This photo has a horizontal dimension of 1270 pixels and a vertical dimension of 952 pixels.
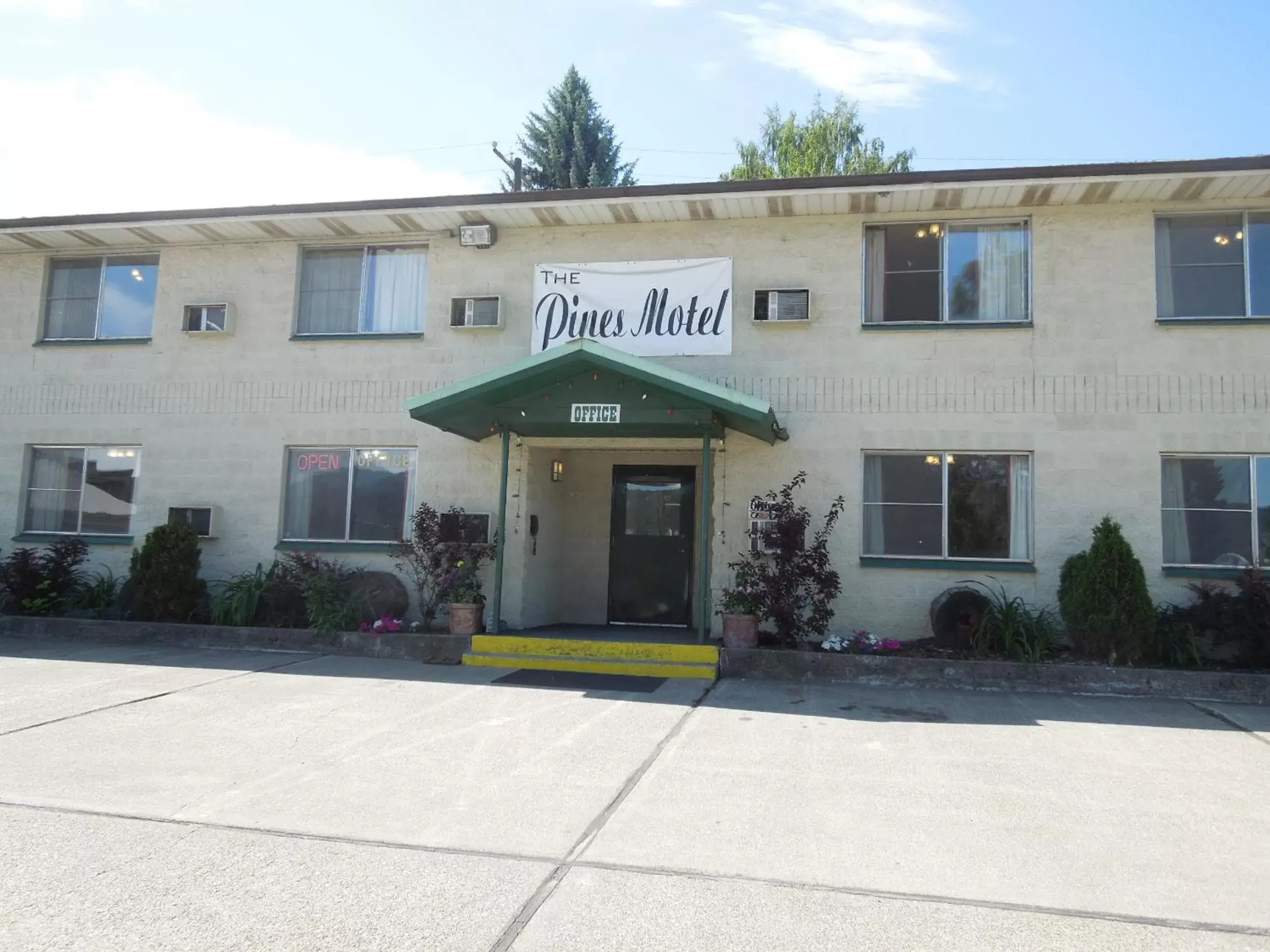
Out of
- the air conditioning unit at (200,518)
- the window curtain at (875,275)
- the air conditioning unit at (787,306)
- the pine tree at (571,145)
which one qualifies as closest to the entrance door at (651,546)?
the air conditioning unit at (787,306)

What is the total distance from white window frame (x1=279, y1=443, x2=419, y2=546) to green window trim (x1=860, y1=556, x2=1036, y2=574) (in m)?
5.65

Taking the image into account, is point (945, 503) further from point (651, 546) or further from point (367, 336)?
point (367, 336)

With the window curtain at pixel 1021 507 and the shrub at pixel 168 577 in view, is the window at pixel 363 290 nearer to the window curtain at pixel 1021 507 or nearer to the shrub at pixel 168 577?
the shrub at pixel 168 577

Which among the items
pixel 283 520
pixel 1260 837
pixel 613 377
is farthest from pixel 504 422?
pixel 1260 837

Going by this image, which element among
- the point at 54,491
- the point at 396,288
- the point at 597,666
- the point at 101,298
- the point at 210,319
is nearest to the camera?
the point at 597,666

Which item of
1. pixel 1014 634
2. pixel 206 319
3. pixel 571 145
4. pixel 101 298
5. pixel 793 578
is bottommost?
pixel 1014 634

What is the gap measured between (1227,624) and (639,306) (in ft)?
23.6

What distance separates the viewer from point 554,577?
1249 centimetres

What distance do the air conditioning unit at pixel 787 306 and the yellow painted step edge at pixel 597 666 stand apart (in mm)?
4217

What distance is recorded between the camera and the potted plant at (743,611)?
955 cm

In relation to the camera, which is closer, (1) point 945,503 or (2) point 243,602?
(1) point 945,503

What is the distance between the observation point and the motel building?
10.1 m

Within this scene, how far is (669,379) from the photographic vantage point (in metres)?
9.14

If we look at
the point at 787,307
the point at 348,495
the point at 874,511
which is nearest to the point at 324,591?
the point at 348,495
